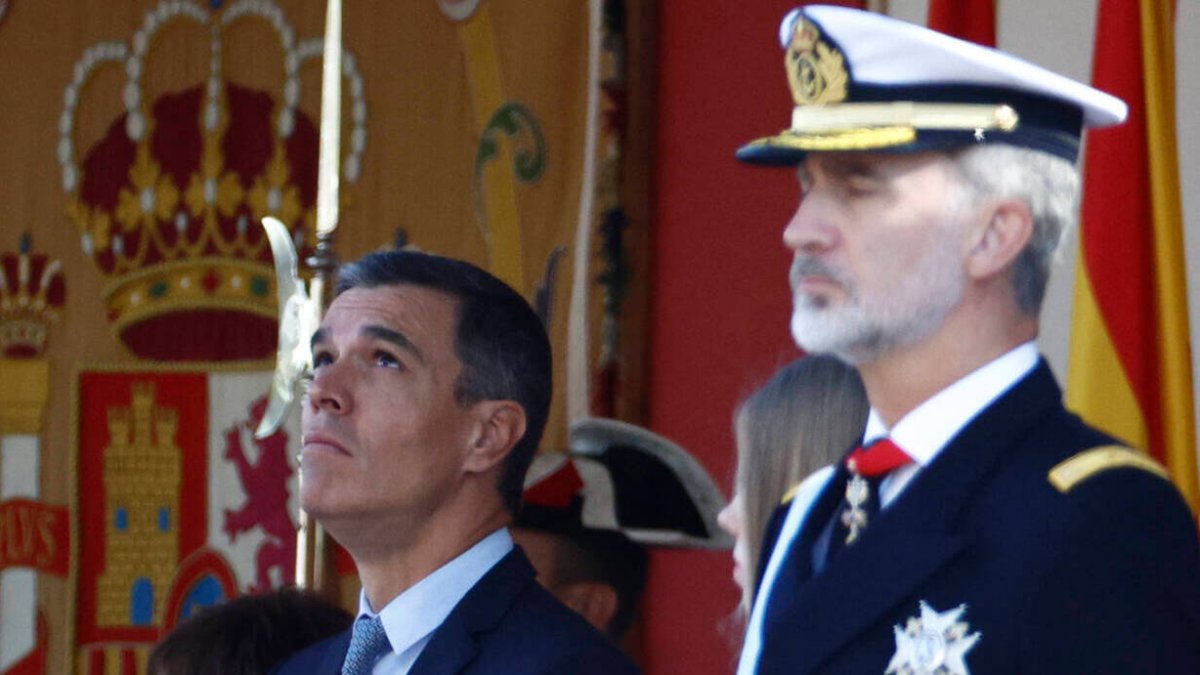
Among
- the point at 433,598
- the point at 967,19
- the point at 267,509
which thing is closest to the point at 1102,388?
the point at 967,19

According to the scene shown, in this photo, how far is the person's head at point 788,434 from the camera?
205 cm

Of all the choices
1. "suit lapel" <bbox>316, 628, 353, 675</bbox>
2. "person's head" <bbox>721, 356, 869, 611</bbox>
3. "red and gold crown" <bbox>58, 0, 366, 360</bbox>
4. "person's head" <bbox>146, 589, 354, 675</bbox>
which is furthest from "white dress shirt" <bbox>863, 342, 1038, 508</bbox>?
"red and gold crown" <bbox>58, 0, 366, 360</bbox>

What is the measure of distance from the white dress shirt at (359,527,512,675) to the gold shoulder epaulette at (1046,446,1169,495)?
2.70 feet

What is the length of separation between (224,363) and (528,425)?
2.07m

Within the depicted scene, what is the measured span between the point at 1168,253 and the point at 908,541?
979 mm

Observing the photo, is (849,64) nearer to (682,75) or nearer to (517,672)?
(517,672)

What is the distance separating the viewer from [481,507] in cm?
219

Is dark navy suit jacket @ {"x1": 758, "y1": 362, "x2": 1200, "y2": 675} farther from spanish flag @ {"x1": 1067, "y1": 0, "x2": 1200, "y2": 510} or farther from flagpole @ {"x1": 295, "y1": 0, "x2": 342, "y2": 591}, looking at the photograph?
flagpole @ {"x1": 295, "y1": 0, "x2": 342, "y2": 591}

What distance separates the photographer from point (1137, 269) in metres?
2.36

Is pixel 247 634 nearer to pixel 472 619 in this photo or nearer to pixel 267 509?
pixel 472 619

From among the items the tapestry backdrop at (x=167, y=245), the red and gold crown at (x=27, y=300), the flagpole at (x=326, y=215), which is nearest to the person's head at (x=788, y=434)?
the flagpole at (x=326, y=215)

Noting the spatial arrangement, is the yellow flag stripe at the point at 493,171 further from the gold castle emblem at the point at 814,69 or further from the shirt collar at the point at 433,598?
the gold castle emblem at the point at 814,69

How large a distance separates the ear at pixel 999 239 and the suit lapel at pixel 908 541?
9cm

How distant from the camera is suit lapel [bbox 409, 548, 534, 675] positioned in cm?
202
